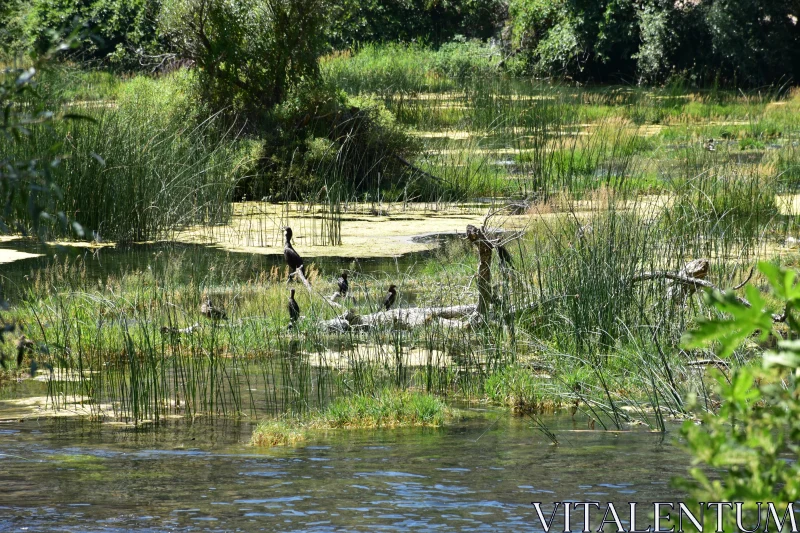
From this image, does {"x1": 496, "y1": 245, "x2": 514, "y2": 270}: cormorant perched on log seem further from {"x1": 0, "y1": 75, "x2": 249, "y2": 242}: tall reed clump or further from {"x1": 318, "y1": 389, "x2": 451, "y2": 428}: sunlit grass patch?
{"x1": 0, "y1": 75, "x2": 249, "y2": 242}: tall reed clump

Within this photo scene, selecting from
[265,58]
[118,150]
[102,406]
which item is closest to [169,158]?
[118,150]

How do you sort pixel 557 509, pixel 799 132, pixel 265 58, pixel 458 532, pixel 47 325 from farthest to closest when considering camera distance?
pixel 799 132, pixel 265 58, pixel 47 325, pixel 557 509, pixel 458 532

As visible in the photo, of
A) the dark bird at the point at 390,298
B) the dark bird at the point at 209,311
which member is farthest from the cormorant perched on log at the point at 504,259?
the dark bird at the point at 209,311

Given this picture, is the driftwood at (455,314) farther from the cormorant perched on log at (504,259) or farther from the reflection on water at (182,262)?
the reflection on water at (182,262)

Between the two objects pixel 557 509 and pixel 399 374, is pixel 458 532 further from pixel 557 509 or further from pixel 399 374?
pixel 399 374

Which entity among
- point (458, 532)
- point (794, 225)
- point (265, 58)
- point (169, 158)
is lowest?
point (458, 532)

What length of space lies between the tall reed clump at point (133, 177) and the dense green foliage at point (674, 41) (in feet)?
A: 47.2

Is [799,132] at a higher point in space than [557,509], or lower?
higher

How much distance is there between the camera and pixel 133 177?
1139 centimetres

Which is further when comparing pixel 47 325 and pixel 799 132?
pixel 799 132

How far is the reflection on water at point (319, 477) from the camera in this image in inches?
164

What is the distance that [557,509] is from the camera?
4215 mm

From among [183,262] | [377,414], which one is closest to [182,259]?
[183,262]

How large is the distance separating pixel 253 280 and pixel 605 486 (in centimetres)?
585
